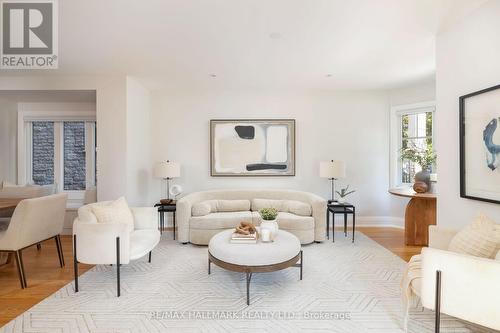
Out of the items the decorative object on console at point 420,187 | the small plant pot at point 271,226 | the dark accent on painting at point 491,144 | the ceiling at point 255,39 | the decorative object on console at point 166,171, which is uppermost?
the ceiling at point 255,39

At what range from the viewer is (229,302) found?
2.43 meters

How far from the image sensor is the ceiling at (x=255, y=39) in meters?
2.43

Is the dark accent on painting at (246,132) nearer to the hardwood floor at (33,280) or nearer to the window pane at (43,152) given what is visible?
the hardwood floor at (33,280)

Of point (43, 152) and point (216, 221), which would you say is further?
point (43, 152)

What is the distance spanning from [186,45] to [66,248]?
3.37 m

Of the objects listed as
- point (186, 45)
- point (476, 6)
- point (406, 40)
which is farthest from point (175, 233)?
point (476, 6)

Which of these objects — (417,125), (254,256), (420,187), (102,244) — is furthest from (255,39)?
(417,125)

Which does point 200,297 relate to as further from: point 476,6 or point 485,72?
point 476,6

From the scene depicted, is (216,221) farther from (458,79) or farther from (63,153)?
(63,153)

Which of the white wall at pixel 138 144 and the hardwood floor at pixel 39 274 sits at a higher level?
the white wall at pixel 138 144

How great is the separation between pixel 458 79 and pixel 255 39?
2158 millimetres

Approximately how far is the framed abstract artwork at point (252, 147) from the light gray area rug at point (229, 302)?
7.03ft

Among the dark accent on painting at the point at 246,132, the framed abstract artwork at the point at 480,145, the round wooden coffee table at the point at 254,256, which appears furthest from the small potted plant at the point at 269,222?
the dark accent on painting at the point at 246,132

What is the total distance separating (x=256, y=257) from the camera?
2467mm
